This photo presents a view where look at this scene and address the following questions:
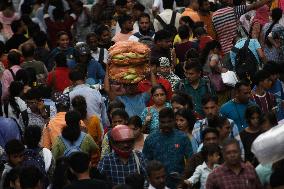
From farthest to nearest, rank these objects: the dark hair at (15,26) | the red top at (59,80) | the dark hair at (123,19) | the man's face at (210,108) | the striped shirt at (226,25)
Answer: the dark hair at (15,26) → the dark hair at (123,19) → the striped shirt at (226,25) → the red top at (59,80) → the man's face at (210,108)

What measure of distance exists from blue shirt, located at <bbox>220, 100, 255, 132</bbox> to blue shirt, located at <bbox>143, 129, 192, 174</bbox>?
1858 millimetres

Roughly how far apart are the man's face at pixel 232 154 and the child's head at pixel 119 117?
2.38m

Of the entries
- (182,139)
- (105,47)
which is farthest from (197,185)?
(105,47)

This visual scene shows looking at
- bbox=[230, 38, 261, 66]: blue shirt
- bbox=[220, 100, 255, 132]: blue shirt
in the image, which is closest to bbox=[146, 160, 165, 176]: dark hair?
bbox=[220, 100, 255, 132]: blue shirt

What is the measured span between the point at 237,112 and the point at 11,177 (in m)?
3.71

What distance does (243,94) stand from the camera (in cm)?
1820

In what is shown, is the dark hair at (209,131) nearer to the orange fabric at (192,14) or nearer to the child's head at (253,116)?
the child's head at (253,116)

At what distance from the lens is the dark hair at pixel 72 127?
54.8 feet

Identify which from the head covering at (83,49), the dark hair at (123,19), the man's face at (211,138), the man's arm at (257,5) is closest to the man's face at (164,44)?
the head covering at (83,49)

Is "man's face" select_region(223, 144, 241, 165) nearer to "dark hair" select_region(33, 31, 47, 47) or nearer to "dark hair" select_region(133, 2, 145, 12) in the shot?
"dark hair" select_region(33, 31, 47, 47)

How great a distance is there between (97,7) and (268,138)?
1285 centimetres

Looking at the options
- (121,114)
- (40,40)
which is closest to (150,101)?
(121,114)

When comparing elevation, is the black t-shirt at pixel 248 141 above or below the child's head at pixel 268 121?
below

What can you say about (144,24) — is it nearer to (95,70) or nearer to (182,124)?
(95,70)
